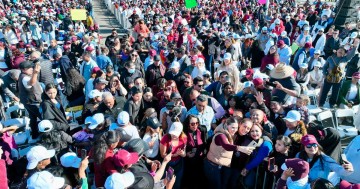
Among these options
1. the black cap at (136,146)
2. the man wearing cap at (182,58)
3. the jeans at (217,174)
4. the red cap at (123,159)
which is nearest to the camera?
the red cap at (123,159)

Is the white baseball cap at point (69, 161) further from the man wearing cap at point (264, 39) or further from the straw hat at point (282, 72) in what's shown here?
the man wearing cap at point (264, 39)

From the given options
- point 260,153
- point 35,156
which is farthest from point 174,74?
point 35,156

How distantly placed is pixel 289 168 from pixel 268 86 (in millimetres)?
2546

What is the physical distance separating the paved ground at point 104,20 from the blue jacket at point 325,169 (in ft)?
44.9

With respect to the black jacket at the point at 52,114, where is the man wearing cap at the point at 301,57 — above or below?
above

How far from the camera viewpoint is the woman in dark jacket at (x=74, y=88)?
6.09 meters

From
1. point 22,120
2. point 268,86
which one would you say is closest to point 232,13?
→ point 268,86

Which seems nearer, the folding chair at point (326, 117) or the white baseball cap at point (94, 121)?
the white baseball cap at point (94, 121)

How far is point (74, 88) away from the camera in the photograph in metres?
6.13

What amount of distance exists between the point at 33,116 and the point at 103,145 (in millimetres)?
2593

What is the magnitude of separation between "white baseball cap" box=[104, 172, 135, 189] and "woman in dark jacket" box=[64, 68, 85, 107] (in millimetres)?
3645

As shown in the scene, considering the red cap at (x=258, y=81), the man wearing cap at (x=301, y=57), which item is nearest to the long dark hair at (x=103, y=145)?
the red cap at (x=258, y=81)

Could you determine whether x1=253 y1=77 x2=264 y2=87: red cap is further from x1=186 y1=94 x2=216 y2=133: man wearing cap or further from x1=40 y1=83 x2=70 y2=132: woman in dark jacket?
x1=40 y1=83 x2=70 y2=132: woman in dark jacket

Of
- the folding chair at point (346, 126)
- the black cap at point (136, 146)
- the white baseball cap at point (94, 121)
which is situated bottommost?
the folding chair at point (346, 126)
